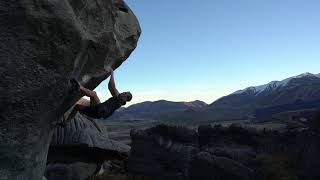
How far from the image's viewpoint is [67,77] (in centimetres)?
806

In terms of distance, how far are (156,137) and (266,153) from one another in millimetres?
6522

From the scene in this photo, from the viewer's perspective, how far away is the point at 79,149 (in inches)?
715

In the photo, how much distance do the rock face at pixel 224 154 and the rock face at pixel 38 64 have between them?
1472cm

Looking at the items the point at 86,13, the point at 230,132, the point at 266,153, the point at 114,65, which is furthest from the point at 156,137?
the point at 86,13

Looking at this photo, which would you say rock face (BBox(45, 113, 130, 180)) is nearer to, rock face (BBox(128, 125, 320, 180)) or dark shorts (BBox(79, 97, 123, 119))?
rock face (BBox(128, 125, 320, 180))

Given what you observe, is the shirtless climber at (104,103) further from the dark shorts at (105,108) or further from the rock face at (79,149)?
the rock face at (79,149)

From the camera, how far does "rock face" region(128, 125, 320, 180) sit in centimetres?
2267

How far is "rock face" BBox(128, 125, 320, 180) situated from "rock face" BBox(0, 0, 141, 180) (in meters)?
14.7

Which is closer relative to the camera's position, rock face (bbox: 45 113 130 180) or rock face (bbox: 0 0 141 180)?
rock face (bbox: 0 0 141 180)

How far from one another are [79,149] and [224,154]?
10.3 metres

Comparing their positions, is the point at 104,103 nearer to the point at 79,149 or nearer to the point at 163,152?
the point at 79,149

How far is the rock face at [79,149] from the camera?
687 inches

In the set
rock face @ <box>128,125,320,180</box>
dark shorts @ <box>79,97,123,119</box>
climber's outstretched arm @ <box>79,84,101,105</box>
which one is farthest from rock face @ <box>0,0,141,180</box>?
rock face @ <box>128,125,320,180</box>

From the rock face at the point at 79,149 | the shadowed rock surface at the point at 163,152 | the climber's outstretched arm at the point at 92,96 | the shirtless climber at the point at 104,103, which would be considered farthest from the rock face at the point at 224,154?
the climber's outstretched arm at the point at 92,96
